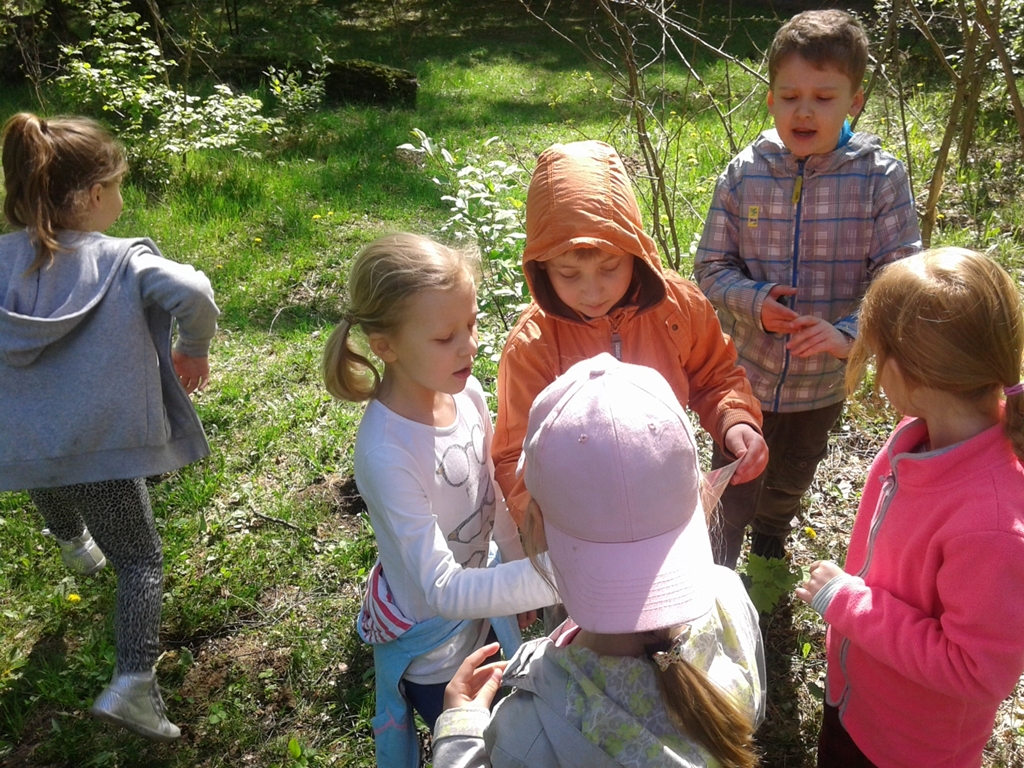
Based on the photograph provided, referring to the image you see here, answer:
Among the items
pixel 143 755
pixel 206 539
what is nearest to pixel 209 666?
pixel 143 755

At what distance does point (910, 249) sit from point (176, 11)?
42.3 ft

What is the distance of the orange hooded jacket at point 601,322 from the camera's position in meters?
2.02

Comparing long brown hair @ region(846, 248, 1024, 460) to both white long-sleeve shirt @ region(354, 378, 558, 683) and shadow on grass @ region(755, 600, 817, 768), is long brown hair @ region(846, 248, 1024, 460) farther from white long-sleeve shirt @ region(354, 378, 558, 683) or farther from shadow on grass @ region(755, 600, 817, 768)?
shadow on grass @ region(755, 600, 817, 768)

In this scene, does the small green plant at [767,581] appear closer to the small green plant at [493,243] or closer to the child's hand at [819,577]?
the child's hand at [819,577]

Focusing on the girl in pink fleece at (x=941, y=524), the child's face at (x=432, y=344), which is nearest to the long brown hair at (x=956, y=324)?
the girl in pink fleece at (x=941, y=524)

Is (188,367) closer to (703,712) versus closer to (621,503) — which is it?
(621,503)

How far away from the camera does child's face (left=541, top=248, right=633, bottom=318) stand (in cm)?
204

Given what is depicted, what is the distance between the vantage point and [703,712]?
127 cm

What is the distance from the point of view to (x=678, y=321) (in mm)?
2182

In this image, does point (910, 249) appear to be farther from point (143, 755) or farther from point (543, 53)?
point (543, 53)

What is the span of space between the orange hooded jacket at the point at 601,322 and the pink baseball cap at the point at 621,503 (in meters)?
0.61

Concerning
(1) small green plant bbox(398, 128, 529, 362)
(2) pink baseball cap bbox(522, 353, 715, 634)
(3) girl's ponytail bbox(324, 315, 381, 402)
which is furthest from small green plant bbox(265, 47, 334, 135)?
(2) pink baseball cap bbox(522, 353, 715, 634)

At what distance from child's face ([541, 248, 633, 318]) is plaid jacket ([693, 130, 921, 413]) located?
526 mm

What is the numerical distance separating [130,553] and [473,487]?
1172 millimetres
